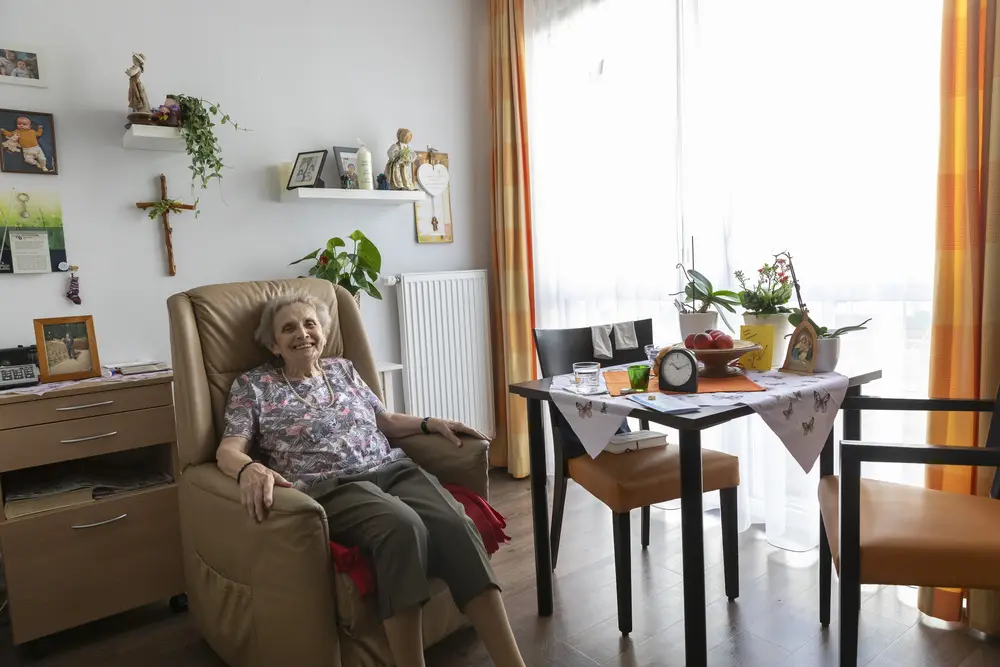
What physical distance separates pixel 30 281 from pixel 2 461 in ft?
2.31

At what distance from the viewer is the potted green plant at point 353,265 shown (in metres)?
2.84

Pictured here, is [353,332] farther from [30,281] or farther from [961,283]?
[961,283]

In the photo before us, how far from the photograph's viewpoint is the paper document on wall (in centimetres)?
235

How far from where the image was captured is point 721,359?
1.95 meters

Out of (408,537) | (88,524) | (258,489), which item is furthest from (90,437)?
(408,537)

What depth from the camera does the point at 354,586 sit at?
5.29 feet

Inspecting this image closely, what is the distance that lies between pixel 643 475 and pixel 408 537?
0.70 m

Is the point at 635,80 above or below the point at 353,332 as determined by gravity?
above

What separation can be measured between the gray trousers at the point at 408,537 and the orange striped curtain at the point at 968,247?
4.41 feet

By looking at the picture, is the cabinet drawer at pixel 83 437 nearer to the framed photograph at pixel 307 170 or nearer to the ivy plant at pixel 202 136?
the ivy plant at pixel 202 136

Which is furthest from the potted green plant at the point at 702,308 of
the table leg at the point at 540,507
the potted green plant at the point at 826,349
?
the table leg at the point at 540,507

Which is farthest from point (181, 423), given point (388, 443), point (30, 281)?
point (30, 281)

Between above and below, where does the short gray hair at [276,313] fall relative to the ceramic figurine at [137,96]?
below

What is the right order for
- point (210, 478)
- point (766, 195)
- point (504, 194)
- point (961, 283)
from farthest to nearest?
point (504, 194) < point (766, 195) < point (961, 283) < point (210, 478)
